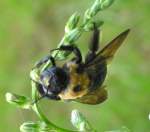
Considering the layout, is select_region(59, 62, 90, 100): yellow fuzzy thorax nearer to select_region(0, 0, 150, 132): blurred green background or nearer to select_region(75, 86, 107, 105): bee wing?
select_region(75, 86, 107, 105): bee wing

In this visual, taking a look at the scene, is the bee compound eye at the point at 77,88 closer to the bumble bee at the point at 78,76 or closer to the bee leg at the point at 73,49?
the bumble bee at the point at 78,76

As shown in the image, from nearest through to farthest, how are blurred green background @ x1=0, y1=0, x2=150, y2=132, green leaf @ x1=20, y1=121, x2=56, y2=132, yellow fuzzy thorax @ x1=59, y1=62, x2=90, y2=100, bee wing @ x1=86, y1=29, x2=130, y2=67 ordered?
green leaf @ x1=20, y1=121, x2=56, y2=132
yellow fuzzy thorax @ x1=59, y1=62, x2=90, y2=100
bee wing @ x1=86, y1=29, x2=130, y2=67
blurred green background @ x1=0, y1=0, x2=150, y2=132

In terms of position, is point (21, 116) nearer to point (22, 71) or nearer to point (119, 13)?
point (22, 71)

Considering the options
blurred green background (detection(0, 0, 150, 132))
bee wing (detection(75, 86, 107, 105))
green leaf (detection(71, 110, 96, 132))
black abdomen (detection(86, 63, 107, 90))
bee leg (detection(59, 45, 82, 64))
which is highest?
blurred green background (detection(0, 0, 150, 132))

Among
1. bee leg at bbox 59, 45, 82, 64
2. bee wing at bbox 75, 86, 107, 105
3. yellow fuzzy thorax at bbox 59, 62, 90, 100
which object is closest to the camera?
bee leg at bbox 59, 45, 82, 64

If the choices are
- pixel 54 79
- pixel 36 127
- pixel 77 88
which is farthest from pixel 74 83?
pixel 36 127

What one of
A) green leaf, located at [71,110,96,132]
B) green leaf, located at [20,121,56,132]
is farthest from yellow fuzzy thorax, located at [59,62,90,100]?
green leaf, located at [20,121,56,132]

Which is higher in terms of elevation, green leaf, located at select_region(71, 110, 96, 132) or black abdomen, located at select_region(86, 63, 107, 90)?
black abdomen, located at select_region(86, 63, 107, 90)
